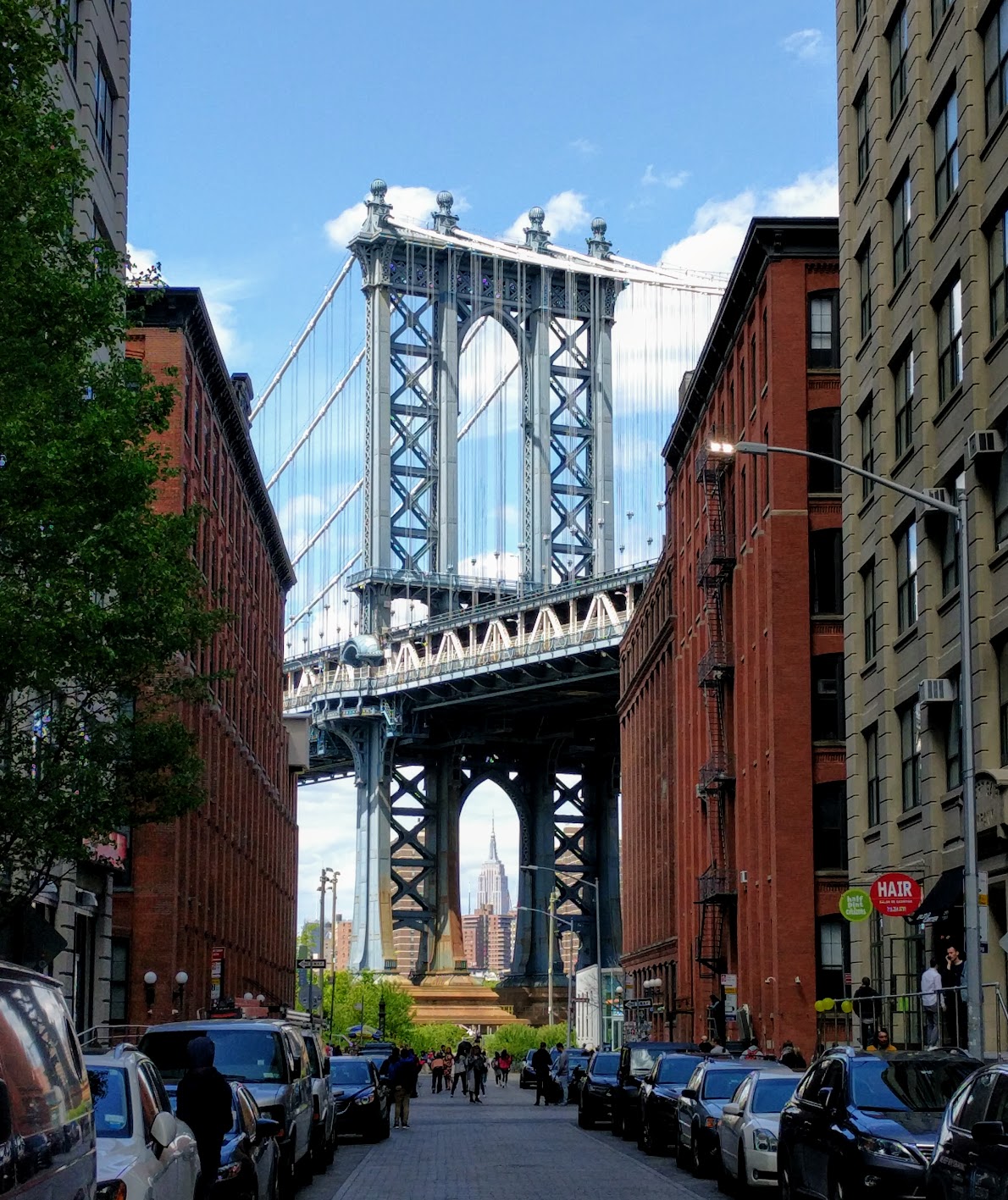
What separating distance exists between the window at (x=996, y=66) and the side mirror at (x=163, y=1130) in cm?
2262

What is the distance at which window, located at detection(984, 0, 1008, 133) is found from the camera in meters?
30.5

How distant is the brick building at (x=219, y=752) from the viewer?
2062 inches

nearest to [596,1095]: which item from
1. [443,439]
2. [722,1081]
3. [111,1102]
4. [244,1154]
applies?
[722,1081]

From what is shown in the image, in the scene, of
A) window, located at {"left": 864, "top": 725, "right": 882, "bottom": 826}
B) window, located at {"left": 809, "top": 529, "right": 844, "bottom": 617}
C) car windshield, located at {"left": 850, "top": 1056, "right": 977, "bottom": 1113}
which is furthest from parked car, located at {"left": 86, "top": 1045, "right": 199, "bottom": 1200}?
window, located at {"left": 809, "top": 529, "right": 844, "bottom": 617}

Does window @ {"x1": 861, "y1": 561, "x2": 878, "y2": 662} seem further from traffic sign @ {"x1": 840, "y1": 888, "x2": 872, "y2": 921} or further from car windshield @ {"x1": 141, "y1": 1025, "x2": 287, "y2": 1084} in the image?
car windshield @ {"x1": 141, "y1": 1025, "x2": 287, "y2": 1084}

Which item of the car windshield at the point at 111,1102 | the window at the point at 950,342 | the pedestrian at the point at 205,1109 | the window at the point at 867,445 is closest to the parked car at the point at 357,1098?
the window at the point at 867,445

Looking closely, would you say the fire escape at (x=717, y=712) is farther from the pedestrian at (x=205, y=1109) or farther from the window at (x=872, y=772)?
the pedestrian at (x=205, y=1109)

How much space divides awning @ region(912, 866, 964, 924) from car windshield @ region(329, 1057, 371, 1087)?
39.3ft

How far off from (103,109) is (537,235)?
89.3 m

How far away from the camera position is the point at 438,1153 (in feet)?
111

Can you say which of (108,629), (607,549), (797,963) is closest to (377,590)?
(607,549)

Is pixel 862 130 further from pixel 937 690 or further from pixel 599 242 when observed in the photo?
pixel 599 242

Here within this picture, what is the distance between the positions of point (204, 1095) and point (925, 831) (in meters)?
20.7

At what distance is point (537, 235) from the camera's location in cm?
12950
